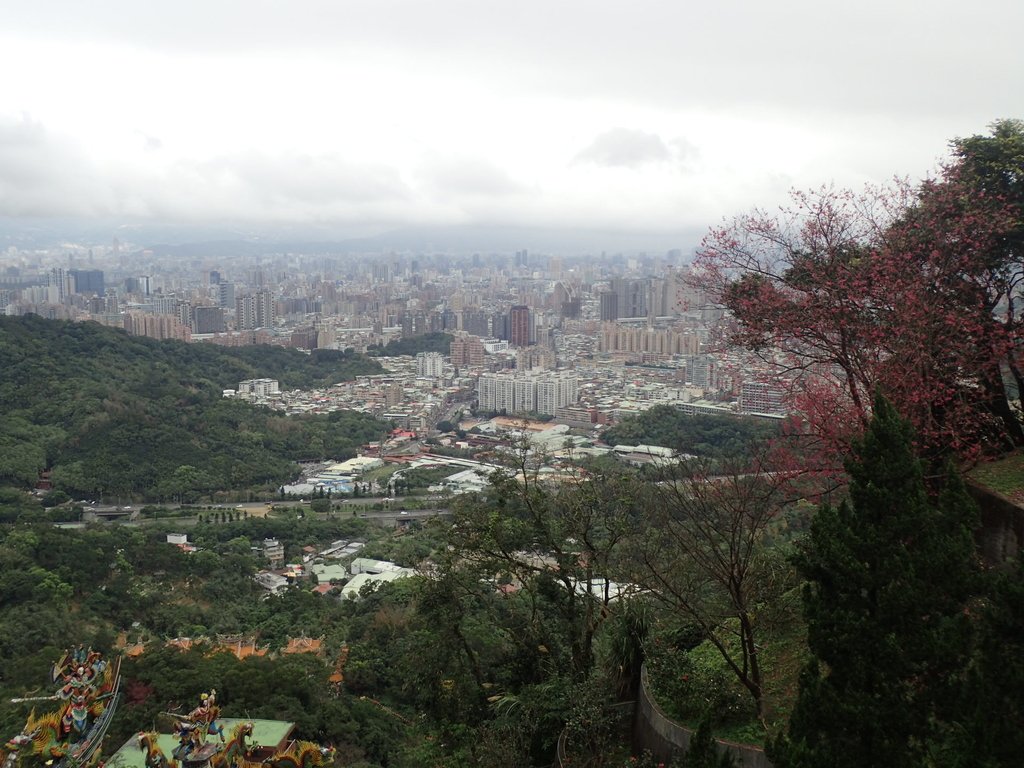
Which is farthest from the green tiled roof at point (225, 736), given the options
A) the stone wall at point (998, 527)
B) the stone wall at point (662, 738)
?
the stone wall at point (998, 527)

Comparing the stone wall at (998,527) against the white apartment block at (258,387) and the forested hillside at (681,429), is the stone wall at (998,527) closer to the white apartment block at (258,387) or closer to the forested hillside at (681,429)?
the forested hillside at (681,429)

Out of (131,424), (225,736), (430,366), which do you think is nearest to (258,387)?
(430,366)

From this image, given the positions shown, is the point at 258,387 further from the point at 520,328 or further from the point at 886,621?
the point at 886,621

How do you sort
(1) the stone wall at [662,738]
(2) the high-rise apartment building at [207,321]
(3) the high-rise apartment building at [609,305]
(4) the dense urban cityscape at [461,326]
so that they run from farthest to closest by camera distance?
1. (3) the high-rise apartment building at [609,305]
2. (2) the high-rise apartment building at [207,321]
3. (4) the dense urban cityscape at [461,326]
4. (1) the stone wall at [662,738]

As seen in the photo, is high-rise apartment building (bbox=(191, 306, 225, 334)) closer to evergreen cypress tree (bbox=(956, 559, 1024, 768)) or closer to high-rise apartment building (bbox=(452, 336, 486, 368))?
high-rise apartment building (bbox=(452, 336, 486, 368))

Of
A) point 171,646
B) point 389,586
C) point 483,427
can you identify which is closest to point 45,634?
point 171,646

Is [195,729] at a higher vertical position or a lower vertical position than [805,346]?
lower

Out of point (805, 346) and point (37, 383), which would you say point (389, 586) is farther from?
point (37, 383)
